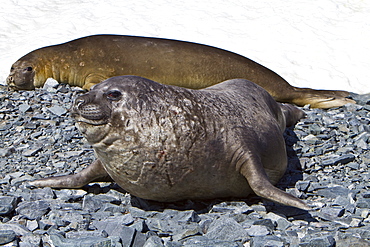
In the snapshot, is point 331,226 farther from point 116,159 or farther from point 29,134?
point 29,134

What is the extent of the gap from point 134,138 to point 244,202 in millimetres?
804

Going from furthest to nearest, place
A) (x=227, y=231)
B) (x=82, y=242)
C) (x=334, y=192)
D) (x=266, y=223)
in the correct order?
(x=334, y=192), (x=266, y=223), (x=227, y=231), (x=82, y=242)

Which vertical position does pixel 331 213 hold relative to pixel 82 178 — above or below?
above

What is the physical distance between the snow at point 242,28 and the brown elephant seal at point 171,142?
13.4ft

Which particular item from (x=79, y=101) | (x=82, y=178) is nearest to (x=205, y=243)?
(x=79, y=101)

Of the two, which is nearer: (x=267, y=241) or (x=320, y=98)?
(x=267, y=241)

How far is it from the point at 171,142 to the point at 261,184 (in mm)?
571

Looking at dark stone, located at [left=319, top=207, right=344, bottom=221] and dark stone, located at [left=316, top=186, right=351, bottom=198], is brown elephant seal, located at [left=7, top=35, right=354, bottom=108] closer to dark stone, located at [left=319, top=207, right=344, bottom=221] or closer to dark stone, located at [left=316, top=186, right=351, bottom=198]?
dark stone, located at [left=316, top=186, right=351, bottom=198]

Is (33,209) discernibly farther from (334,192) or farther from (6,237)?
(334,192)

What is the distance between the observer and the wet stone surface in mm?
2742

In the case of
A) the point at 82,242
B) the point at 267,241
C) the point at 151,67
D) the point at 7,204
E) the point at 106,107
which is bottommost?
the point at 151,67

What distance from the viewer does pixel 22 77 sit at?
256 inches

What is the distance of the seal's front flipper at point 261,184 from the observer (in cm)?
288

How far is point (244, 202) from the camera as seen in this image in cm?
327
